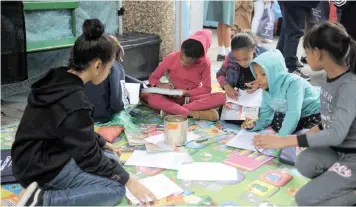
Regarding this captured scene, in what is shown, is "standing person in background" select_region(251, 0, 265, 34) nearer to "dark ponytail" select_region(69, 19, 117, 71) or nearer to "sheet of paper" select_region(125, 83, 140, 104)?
"sheet of paper" select_region(125, 83, 140, 104)

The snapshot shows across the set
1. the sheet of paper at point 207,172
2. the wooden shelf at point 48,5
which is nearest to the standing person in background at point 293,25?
the wooden shelf at point 48,5

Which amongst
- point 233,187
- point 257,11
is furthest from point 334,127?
point 257,11

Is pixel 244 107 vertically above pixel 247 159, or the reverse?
pixel 244 107

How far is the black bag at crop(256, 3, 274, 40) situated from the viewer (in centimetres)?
417

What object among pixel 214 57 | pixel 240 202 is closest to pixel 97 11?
pixel 214 57

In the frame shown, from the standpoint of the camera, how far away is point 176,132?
1.73 m

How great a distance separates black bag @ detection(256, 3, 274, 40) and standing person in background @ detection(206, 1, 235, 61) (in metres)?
0.68

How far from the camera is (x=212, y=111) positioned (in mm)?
2105

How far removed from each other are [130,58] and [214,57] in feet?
3.52

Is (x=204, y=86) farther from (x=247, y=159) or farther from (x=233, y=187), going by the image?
(x=233, y=187)

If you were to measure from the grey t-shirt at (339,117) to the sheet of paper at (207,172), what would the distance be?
1.07ft

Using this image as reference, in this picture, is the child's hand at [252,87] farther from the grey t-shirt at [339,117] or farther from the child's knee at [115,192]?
the child's knee at [115,192]

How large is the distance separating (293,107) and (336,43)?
0.52 metres

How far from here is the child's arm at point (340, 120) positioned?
A: 122 centimetres
